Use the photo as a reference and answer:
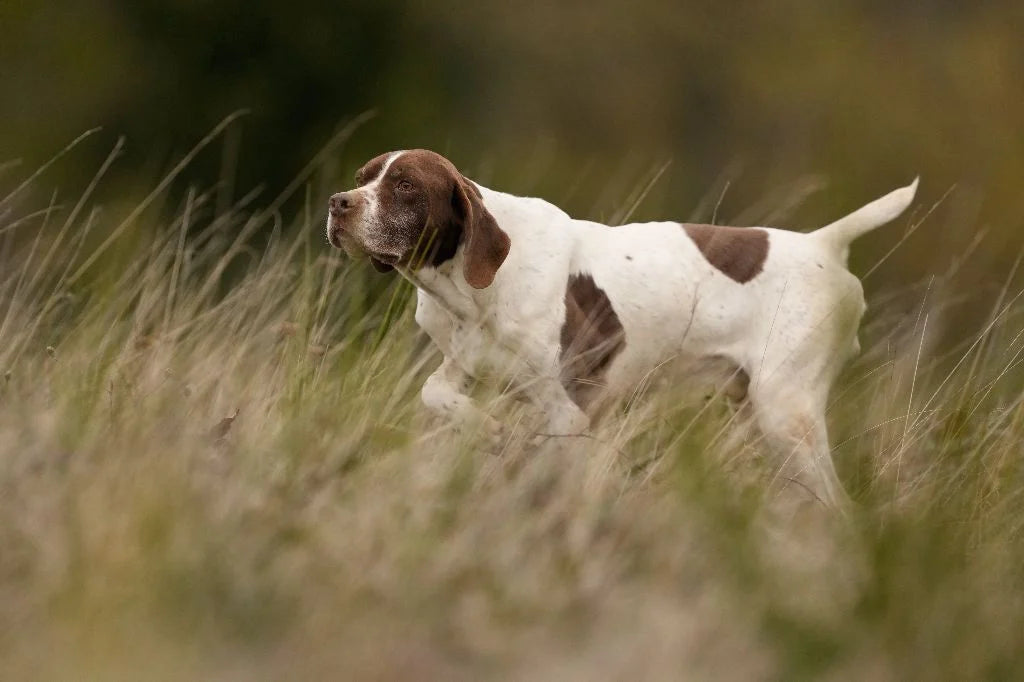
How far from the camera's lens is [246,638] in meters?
2.96

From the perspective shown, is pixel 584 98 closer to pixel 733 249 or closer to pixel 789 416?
pixel 733 249

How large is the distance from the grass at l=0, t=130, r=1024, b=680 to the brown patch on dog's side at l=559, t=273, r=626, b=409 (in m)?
0.53

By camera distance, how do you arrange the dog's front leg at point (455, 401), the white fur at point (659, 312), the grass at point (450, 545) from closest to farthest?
the grass at point (450, 545) < the dog's front leg at point (455, 401) < the white fur at point (659, 312)

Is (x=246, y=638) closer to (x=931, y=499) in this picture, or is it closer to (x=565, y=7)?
(x=931, y=499)

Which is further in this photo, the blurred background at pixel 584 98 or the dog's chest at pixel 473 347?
the blurred background at pixel 584 98

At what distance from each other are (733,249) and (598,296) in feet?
1.83

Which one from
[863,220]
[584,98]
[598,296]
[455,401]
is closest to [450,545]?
[455,401]

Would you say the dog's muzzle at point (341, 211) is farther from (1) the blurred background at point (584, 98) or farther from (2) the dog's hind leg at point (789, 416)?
(1) the blurred background at point (584, 98)

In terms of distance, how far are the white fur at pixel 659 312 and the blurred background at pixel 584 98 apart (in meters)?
6.83

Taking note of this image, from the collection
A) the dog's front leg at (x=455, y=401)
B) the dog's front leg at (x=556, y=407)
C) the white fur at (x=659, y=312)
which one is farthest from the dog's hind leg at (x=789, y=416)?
the dog's front leg at (x=455, y=401)

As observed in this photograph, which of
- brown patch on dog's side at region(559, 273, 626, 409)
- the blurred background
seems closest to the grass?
brown patch on dog's side at region(559, 273, 626, 409)

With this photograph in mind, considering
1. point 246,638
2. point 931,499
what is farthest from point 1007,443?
point 246,638

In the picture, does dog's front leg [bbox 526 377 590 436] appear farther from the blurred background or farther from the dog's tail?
the blurred background

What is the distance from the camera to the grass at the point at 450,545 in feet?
9.68
